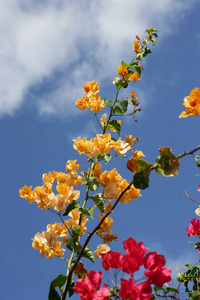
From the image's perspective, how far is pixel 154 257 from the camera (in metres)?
0.78

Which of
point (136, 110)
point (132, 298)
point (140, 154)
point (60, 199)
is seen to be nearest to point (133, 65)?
point (136, 110)

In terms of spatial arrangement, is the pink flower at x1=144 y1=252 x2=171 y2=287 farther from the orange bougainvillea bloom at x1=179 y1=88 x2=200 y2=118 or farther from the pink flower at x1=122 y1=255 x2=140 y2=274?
the orange bougainvillea bloom at x1=179 y1=88 x2=200 y2=118

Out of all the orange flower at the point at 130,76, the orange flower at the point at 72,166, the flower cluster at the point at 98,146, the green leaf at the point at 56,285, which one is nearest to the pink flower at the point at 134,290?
the green leaf at the point at 56,285

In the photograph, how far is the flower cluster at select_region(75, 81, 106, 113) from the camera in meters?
1.54

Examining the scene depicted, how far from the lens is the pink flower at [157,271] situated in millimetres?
761

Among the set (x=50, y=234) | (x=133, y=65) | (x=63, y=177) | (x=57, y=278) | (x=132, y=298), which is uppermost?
(x=133, y=65)

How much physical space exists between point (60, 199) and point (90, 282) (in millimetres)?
403

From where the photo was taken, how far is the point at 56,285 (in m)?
1.10

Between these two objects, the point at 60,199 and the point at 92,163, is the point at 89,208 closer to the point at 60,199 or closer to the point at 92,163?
the point at 60,199

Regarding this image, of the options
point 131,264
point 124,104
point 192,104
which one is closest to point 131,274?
point 131,264

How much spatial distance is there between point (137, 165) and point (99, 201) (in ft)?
1.28

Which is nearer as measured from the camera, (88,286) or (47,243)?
(88,286)

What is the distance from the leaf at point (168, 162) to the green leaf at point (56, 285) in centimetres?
51

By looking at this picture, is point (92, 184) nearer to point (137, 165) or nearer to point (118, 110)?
point (137, 165)
